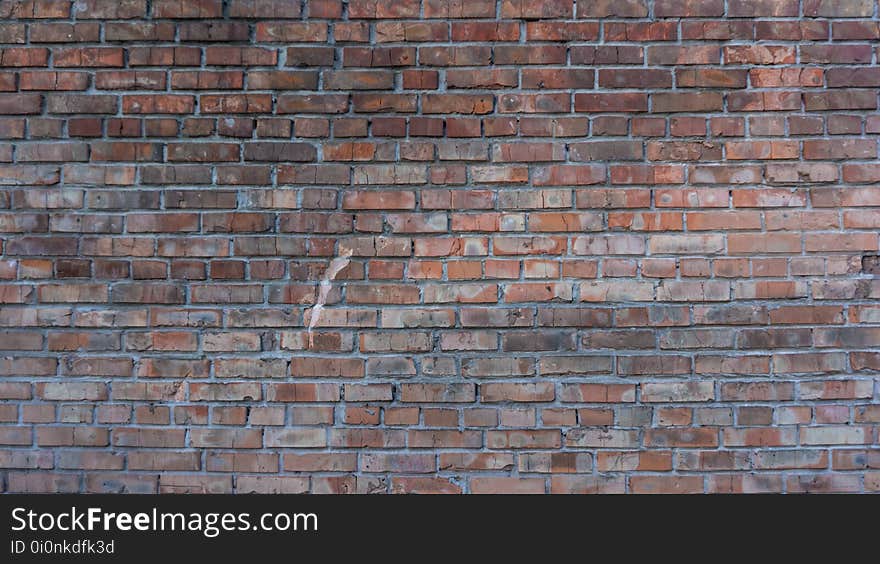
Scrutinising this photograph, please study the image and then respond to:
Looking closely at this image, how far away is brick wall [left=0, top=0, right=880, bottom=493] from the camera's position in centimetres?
198

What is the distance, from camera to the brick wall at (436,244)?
1.98 meters

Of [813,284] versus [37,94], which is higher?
[37,94]

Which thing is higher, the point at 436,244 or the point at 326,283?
the point at 436,244

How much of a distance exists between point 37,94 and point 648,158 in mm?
2138

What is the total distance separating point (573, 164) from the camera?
1.99 m

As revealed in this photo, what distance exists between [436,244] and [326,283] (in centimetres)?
40

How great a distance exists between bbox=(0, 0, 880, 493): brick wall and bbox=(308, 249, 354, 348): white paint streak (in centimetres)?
2

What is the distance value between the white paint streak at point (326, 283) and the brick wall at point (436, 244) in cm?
2

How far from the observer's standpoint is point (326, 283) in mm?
1995

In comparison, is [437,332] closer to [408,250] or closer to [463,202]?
[408,250]

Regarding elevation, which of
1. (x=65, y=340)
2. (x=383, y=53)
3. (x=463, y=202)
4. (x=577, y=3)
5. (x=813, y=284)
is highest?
(x=577, y=3)

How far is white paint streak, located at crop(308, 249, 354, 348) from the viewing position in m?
1.99

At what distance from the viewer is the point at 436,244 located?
199 cm

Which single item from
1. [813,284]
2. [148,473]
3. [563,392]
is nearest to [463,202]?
[563,392]
